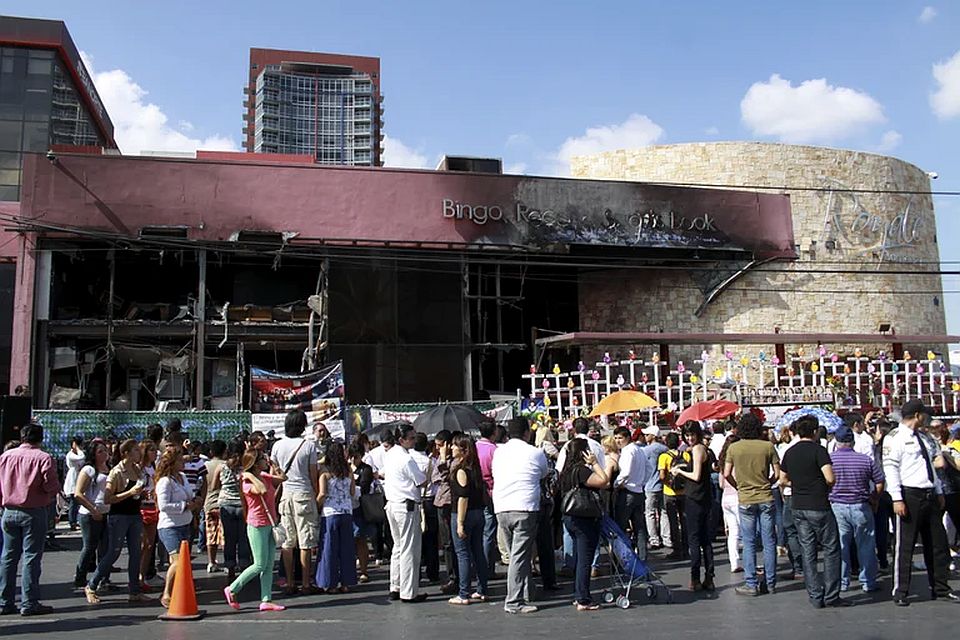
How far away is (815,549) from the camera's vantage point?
8289mm

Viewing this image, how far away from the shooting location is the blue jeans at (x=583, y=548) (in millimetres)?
8328

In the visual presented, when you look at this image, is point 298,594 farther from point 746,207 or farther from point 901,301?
point 901,301

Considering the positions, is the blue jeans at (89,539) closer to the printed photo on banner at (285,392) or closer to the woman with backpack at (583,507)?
the woman with backpack at (583,507)

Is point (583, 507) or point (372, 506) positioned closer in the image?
point (583, 507)

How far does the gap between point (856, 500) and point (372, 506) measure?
213 inches

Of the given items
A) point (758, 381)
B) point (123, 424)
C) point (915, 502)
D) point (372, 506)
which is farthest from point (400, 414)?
point (758, 381)

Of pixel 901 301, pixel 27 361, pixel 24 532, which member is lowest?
pixel 24 532

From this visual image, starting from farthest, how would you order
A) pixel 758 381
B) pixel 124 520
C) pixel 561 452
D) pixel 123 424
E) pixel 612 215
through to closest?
pixel 758 381
pixel 612 215
pixel 123 424
pixel 561 452
pixel 124 520

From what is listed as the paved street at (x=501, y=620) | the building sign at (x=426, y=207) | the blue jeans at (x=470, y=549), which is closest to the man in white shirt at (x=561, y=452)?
the paved street at (x=501, y=620)

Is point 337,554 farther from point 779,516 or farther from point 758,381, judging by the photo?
point 758,381

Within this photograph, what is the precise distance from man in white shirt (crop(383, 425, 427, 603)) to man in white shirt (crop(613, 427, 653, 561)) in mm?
2641

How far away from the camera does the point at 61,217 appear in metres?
22.8

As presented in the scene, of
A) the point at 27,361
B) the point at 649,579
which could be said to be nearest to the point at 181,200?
the point at 27,361

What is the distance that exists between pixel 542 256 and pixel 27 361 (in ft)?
47.8
